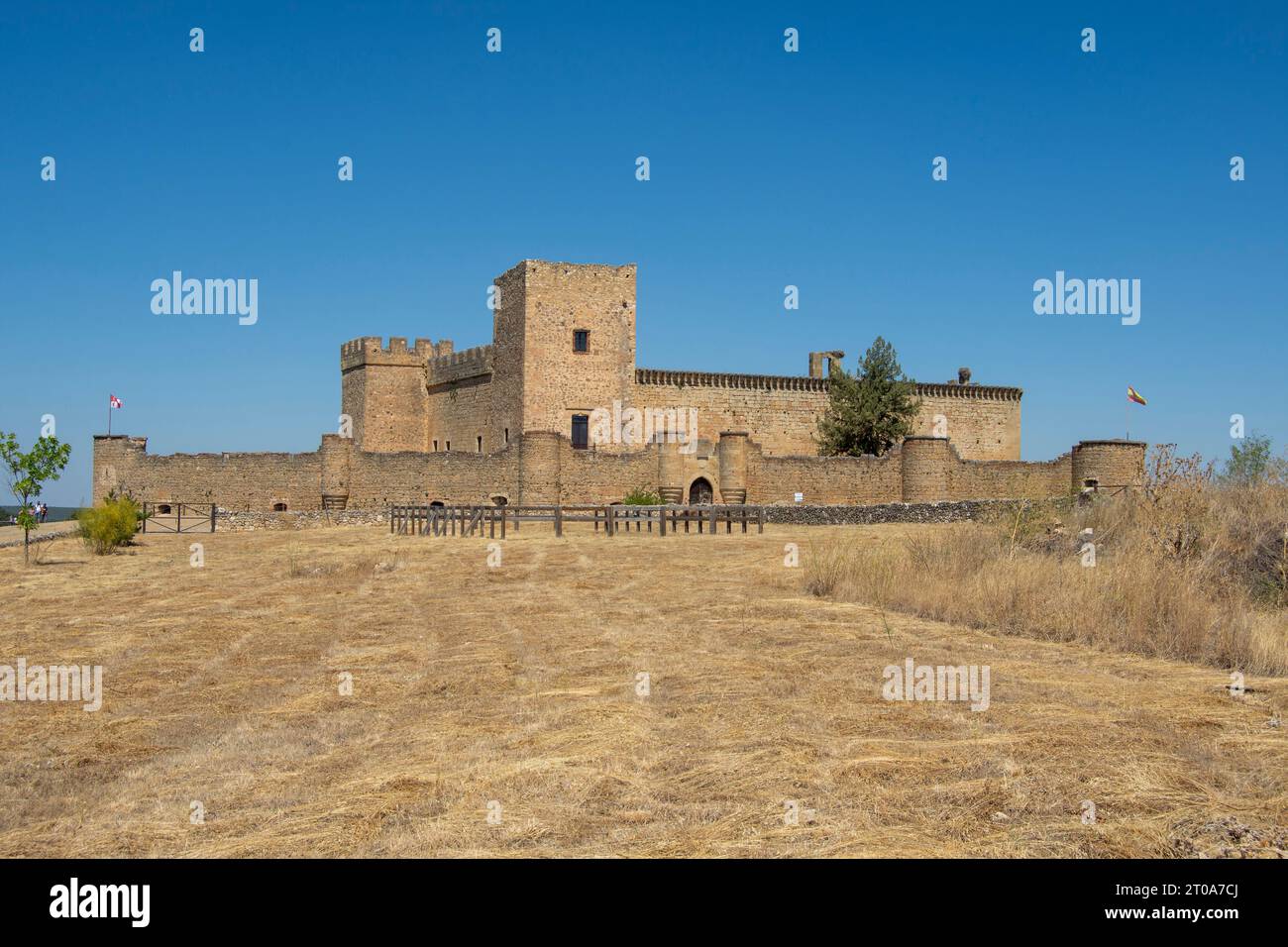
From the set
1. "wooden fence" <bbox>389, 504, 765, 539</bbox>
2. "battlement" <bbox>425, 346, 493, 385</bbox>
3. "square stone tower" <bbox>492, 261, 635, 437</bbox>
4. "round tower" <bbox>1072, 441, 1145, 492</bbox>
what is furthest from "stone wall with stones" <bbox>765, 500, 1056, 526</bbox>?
"battlement" <bbox>425, 346, 493, 385</bbox>

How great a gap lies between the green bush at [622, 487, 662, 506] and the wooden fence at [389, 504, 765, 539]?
407 cm

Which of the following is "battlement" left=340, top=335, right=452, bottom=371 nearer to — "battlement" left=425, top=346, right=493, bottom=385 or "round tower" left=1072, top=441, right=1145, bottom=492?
"battlement" left=425, top=346, right=493, bottom=385

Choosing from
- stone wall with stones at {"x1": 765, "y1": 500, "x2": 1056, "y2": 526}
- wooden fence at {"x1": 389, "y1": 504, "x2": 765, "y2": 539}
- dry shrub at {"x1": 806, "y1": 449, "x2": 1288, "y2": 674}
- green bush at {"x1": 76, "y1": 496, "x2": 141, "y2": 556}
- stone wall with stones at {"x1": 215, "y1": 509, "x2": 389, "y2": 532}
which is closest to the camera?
dry shrub at {"x1": 806, "y1": 449, "x2": 1288, "y2": 674}

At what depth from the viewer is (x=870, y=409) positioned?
132 ft

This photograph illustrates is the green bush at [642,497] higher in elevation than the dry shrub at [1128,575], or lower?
higher

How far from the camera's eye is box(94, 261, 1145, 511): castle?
32406 millimetres

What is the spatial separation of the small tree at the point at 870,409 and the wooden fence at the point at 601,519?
14.1 meters

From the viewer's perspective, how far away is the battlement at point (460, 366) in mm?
38656

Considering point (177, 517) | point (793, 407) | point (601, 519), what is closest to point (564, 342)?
point (793, 407)

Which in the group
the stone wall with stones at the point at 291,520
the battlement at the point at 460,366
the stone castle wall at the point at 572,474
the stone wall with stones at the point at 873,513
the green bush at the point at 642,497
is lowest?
the stone wall with stones at the point at 291,520

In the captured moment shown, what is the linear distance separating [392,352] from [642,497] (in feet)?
52.7

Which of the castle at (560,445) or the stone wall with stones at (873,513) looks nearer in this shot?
the stone wall with stones at (873,513)

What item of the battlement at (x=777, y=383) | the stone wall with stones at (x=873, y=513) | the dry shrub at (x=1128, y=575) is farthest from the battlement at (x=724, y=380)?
the dry shrub at (x=1128, y=575)

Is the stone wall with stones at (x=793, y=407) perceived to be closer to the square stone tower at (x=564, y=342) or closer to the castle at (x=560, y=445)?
the castle at (x=560, y=445)
